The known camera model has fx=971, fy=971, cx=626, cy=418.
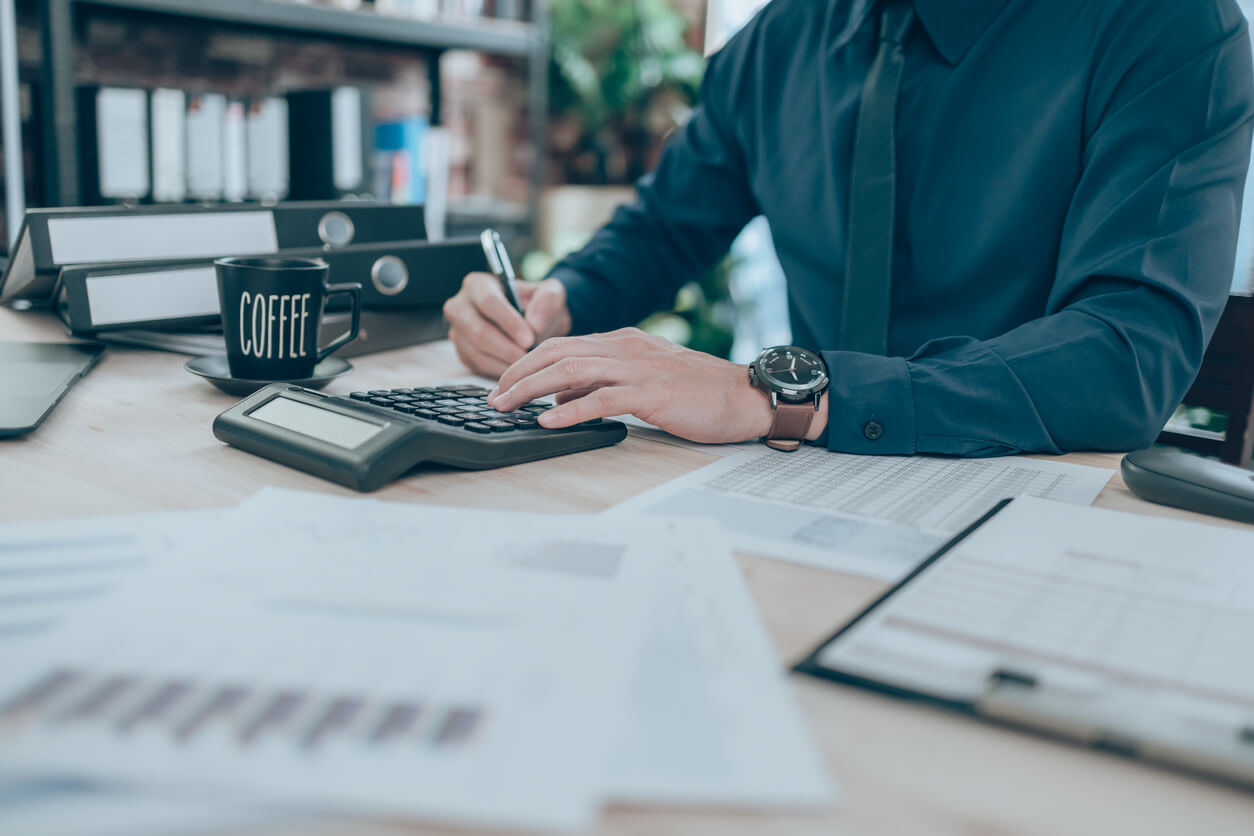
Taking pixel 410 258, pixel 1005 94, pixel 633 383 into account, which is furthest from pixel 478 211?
pixel 633 383

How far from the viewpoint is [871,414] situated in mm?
778

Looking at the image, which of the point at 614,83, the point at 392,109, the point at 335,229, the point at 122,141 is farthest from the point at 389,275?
the point at 614,83

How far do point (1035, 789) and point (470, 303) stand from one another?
0.80 m

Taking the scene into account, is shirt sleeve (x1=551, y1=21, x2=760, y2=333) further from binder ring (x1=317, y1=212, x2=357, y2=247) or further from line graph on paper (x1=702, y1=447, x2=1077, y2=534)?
line graph on paper (x1=702, y1=447, x2=1077, y2=534)

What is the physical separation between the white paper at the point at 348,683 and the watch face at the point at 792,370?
350mm

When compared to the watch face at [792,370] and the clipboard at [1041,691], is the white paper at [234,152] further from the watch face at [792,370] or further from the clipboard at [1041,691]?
the clipboard at [1041,691]

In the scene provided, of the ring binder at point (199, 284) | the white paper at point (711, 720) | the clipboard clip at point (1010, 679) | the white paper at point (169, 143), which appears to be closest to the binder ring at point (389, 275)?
the ring binder at point (199, 284)

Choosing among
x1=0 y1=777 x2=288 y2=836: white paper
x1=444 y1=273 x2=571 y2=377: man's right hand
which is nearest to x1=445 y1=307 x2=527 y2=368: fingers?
x1=444 y1=273 x2=571 y2=377: man's right hand

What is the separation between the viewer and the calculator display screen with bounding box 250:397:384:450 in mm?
639

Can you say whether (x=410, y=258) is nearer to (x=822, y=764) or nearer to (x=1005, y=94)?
(x=1005, y=94)

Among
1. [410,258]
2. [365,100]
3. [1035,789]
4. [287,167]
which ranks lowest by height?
[1035,789]

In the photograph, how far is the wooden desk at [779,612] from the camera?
0.31 m

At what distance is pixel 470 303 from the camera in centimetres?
103

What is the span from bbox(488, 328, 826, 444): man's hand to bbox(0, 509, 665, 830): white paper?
29 cm
